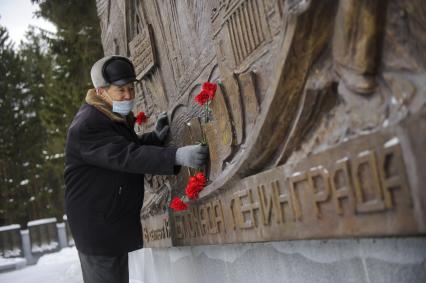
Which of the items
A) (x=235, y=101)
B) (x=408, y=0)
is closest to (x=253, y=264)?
(x=235, y=101)

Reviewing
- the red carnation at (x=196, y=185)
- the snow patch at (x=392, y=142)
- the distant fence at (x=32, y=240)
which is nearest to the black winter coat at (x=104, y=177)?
the red carnation at (x=196, y=185)

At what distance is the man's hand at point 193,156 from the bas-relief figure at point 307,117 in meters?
0.06

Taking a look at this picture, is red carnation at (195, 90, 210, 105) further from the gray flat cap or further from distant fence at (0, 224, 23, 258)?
distant fence at (0, 224, 23, 258)

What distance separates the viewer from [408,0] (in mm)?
1378

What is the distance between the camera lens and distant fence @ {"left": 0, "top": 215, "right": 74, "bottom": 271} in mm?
13664

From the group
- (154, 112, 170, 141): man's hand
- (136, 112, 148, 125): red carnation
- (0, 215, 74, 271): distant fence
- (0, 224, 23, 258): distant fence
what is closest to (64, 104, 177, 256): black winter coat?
(154, 112, 170, 141): man's hand

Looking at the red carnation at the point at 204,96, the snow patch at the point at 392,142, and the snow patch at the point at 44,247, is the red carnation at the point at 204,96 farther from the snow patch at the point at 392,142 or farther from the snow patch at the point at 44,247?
the snow patch at the point at 44,247

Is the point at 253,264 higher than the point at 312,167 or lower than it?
lower

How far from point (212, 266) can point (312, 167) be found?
4.57 ft

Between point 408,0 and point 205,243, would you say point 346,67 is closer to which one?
point 408,0

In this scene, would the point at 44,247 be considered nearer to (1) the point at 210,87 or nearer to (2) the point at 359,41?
(1) the point at 210,87

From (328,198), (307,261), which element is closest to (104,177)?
(307,261)

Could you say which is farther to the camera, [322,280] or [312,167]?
[322,280]

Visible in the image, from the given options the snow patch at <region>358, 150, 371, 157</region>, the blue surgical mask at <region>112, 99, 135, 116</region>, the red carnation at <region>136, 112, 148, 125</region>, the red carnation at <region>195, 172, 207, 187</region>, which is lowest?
the snow patch at <region>358, 150, 371, 157</region>
